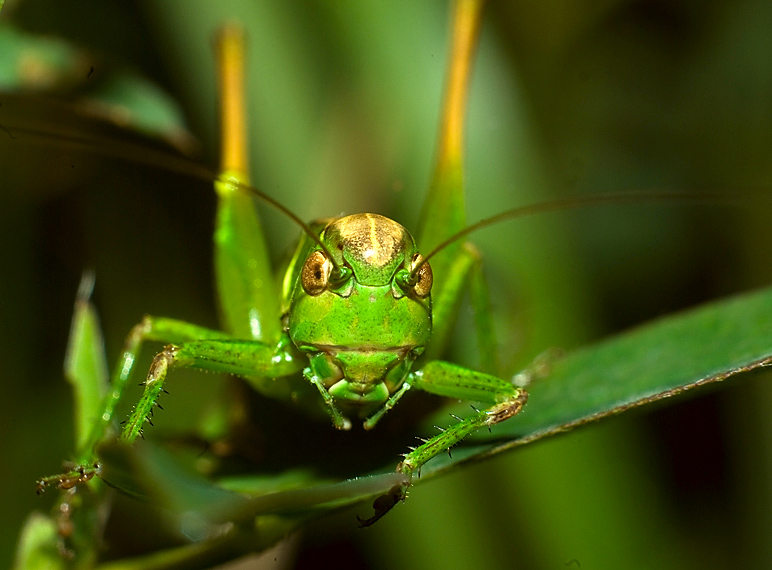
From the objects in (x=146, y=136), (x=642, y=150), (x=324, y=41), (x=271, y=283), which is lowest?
(x=271, y=283)

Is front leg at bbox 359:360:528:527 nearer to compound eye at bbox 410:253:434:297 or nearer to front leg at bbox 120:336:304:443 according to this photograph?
compound eye at bbox 410:253:434:297

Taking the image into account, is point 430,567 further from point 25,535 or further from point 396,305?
point 25,535

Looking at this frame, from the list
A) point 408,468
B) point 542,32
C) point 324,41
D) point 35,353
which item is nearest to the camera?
point 408,468

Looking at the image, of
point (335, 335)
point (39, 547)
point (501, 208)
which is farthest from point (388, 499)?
point (501, 208)

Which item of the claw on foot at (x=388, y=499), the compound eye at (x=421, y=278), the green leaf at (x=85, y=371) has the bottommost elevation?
the claw on foot at (x=388, y=499)

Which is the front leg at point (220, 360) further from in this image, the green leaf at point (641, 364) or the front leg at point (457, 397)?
the green leaf at point (641, 364)

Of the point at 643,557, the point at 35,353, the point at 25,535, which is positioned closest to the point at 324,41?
the point at 35,353

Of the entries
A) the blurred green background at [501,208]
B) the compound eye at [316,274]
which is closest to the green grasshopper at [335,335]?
the compound eye at [316,274]
